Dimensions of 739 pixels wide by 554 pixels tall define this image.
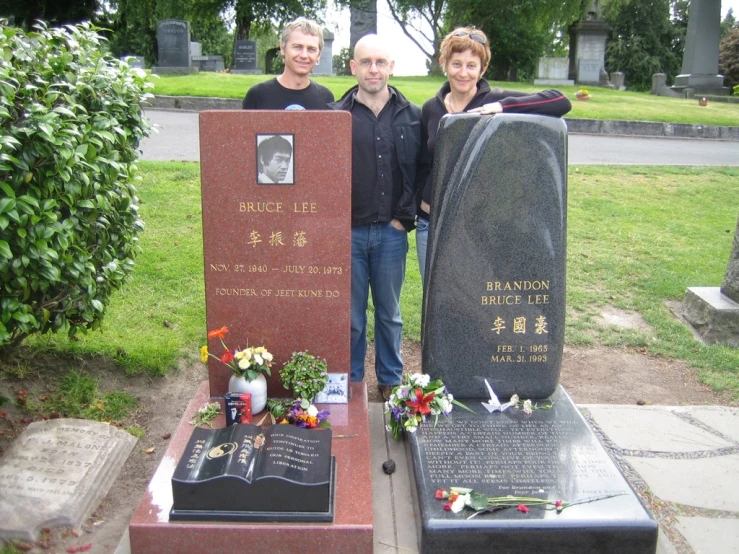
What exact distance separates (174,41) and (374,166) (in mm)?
20125

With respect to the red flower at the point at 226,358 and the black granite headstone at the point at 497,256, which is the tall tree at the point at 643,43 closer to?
the black granite headstone at the point at 497,256

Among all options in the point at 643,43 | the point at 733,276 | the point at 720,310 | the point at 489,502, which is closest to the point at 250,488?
the point at 489,502

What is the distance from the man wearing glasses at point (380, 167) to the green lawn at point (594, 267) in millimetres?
1559

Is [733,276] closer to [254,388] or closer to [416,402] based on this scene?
[416,402]

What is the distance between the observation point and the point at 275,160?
11.3 ft

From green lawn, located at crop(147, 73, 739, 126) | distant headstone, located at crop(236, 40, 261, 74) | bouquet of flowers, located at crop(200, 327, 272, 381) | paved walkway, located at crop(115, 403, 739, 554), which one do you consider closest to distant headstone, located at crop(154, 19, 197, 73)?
green lawn, located at crop(147, 73, 739, 126)

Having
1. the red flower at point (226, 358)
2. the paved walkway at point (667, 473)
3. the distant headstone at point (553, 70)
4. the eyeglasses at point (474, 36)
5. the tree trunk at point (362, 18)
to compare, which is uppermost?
the tree trunk at point (362, 18)

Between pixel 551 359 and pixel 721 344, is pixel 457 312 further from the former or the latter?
pixel 721 344

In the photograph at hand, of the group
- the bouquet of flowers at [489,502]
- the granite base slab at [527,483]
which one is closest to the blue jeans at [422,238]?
the granite base slab at [527,483]

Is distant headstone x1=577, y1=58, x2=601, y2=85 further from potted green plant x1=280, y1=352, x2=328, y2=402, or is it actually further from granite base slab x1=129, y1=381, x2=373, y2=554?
granite base slab x1=129, y1=381, x2=373, y2=554

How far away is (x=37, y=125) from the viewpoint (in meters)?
2.87

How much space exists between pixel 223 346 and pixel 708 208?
7.15 m

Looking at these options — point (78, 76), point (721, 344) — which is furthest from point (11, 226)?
point (721, 344)

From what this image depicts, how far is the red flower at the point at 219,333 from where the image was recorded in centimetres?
354
